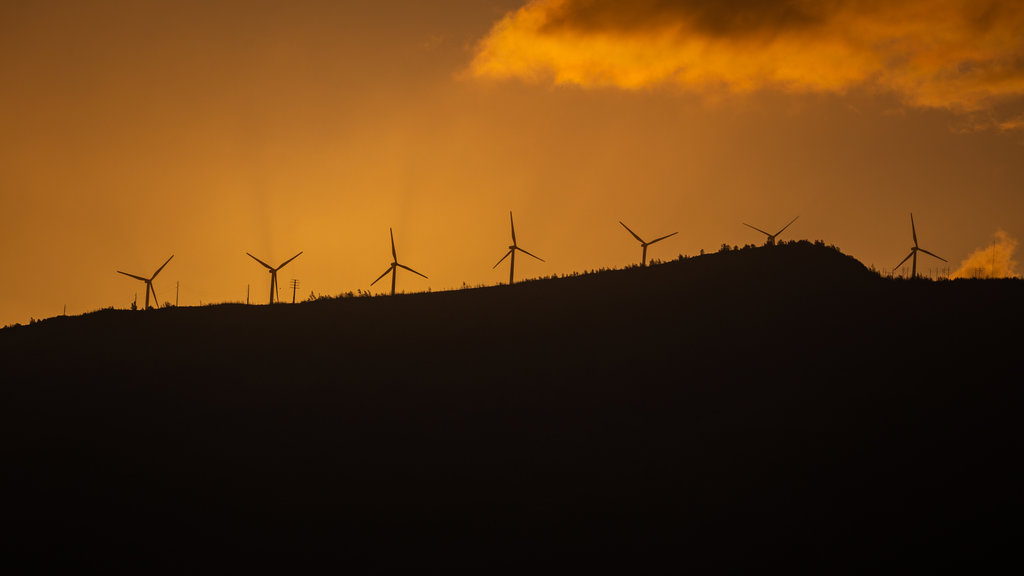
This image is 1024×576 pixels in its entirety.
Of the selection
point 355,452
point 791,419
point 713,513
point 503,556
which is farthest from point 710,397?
point 355,452

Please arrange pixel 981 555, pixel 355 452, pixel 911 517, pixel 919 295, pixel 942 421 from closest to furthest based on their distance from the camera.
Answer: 1. pixel 981 555
2. pixel 911 517
3. pixel 942 421
4. pixel 355 452
5. pixel 919 295

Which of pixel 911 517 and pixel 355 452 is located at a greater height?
pixel 355 452

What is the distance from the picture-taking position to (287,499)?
39.6 metres

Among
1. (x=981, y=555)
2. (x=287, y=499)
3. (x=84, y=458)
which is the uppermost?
(x=84, y=458)

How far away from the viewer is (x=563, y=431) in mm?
42062

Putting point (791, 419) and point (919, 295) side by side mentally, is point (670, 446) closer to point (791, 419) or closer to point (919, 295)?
point (791, 419)

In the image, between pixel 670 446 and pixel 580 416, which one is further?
pixel 580 416

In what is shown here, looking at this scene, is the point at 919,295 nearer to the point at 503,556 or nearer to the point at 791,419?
the point at 791,419

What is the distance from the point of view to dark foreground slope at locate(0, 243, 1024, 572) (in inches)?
1356

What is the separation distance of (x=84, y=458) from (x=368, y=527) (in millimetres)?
18302

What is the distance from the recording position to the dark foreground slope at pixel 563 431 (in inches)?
1356

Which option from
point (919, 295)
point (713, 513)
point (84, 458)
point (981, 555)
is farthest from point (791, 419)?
point (84, 458)

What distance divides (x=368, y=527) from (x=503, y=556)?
6.58m

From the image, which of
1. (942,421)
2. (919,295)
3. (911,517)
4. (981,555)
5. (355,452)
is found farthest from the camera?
(919,295)
